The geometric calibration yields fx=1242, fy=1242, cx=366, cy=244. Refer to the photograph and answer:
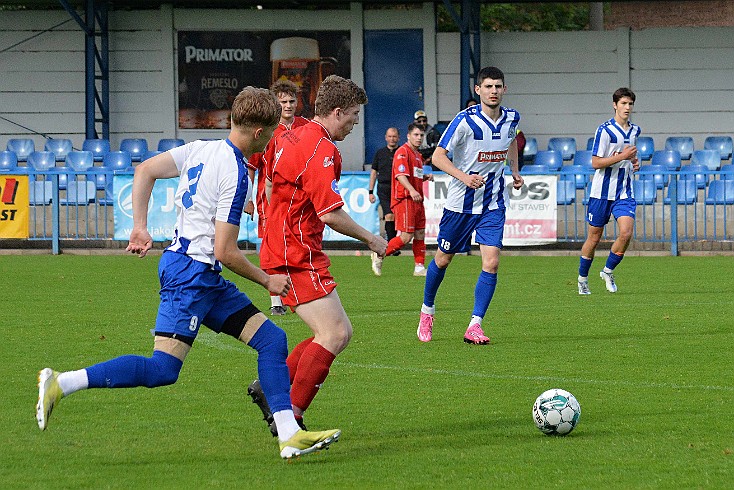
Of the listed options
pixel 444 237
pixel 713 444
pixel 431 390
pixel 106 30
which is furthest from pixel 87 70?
pixel 713 444

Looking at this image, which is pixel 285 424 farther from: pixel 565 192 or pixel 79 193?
pixel 79 193

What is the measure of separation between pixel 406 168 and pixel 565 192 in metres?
4.57

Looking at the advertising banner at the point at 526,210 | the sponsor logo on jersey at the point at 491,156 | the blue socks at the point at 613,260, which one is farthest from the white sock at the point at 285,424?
the advertising banner at the point at 526,210

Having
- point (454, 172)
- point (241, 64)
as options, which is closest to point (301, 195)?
point (454, 172)

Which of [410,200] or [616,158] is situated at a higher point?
[616,158]

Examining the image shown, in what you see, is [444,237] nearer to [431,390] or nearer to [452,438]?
[431,390]

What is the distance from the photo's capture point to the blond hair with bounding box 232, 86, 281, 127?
17.6 feet

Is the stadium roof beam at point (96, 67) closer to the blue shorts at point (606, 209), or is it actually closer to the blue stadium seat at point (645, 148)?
the blue stadium seat at point (645, 148)

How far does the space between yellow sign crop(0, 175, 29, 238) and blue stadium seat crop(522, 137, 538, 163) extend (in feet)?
33.1

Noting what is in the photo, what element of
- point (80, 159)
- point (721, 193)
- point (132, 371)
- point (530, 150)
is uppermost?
point (530, 150)

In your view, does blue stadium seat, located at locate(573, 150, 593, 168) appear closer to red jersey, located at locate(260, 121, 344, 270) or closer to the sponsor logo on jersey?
the sponsor logo on jersey

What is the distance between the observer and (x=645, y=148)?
2577cm

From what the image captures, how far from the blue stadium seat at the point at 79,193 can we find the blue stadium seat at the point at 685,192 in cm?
938

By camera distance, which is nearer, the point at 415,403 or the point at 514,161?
the point at 415,403
